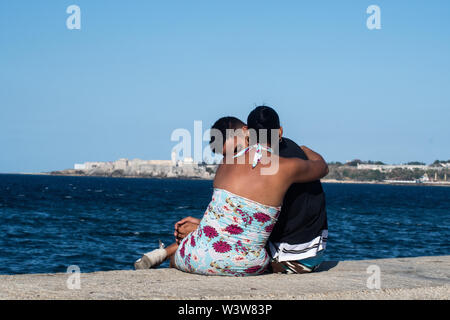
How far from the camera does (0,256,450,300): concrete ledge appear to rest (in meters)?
3.38

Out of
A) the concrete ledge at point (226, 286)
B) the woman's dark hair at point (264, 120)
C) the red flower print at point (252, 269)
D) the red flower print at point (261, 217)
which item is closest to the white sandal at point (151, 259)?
the concrete ledge at point (226, 286)

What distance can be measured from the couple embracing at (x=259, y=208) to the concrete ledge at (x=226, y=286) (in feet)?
0.42

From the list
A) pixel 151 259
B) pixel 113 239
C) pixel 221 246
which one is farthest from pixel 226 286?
pixel 113 239

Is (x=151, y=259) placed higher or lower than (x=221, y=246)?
lower

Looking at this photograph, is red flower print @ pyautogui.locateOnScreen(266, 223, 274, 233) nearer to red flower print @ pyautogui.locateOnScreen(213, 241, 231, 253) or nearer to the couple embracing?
the couple embracing

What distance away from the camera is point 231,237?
3.97m

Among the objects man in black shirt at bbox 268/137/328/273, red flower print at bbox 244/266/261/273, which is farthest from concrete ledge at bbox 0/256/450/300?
man in black shirt at bbox 268/137/328/273

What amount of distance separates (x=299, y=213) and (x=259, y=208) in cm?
42

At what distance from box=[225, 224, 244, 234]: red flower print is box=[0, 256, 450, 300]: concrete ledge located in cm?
33

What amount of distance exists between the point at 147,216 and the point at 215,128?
3020cm

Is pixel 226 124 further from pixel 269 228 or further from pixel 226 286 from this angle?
pixel 226 286

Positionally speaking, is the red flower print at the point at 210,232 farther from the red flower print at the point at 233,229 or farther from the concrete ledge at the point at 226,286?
the concrete ledge at the point at 226,286
